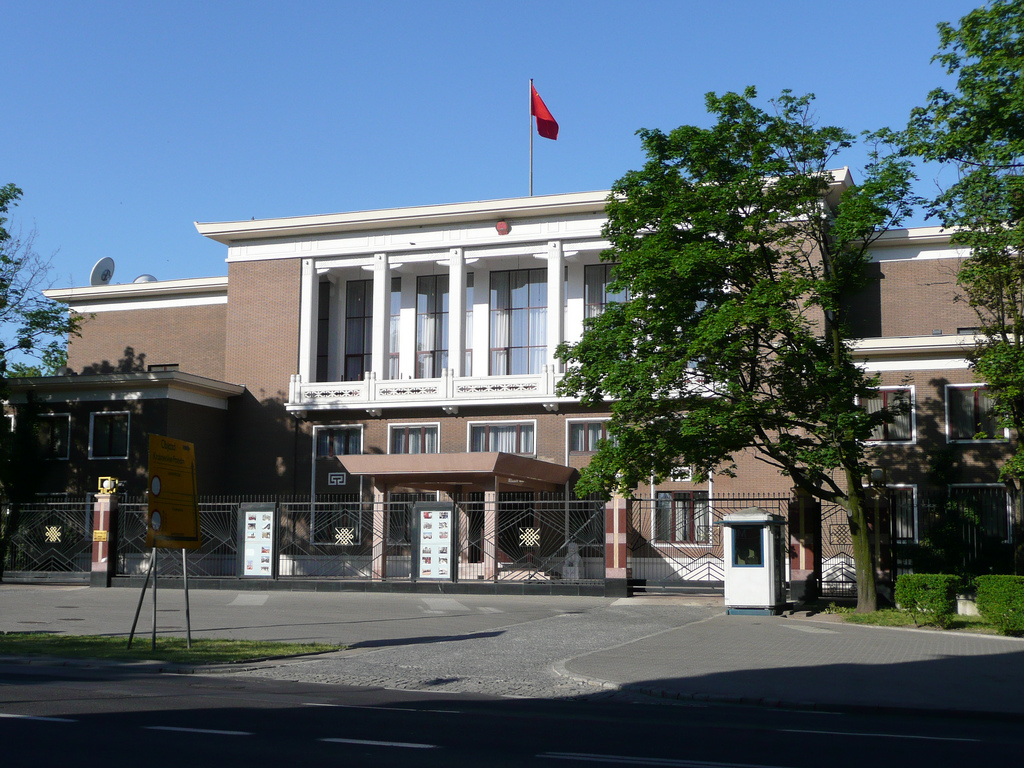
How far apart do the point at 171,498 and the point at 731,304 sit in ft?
39.2

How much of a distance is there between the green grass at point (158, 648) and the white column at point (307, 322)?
82.3 ft

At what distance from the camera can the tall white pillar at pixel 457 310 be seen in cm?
4175

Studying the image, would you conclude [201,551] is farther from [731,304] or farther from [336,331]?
Result: [731,304]

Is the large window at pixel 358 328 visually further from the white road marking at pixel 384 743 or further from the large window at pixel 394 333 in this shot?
Answer: the white road marking at pixel 384 743

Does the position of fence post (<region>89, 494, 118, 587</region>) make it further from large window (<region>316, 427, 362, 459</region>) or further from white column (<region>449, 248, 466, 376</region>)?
white column (<region>449, 248, 466, 376</region>)

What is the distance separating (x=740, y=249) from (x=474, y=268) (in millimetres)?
22364

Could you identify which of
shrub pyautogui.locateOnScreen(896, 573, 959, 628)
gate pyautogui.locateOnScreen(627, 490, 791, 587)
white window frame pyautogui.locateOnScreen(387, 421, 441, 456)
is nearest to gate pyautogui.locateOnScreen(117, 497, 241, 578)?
white window frame pyautogui.locateOnScreen(387, 421, 441, 456)

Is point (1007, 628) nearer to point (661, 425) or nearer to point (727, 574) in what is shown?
point (727, 574)

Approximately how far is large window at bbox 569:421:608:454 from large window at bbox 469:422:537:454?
4.98ft

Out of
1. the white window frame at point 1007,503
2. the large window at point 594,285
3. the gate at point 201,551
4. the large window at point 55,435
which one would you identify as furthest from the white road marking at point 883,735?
the large window at point 55,435

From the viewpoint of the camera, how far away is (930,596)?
67.1 feet

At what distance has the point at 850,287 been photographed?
2372cm

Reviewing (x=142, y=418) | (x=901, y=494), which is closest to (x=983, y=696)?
(x=901, y=494)

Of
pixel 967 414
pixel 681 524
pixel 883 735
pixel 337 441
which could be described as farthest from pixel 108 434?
pixel 883 735
